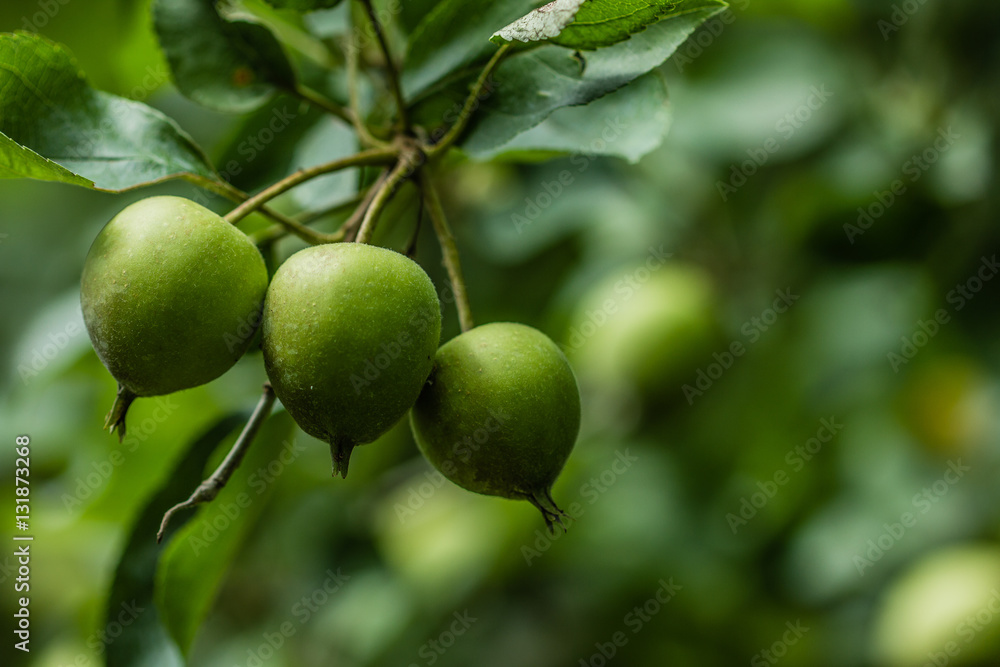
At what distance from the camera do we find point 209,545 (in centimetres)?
144

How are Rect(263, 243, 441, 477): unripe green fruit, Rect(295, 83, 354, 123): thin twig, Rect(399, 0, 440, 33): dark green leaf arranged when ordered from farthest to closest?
Rect(399, 0, 440, 33): dark green leaf, Rect(295, 83, 354, 123): thin twig, Rect(263, 243, 441, 477): unripe green fruit

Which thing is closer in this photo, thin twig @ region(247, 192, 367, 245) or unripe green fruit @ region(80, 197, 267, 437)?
unripe green fruit @ region(80, 197, 267, 437)

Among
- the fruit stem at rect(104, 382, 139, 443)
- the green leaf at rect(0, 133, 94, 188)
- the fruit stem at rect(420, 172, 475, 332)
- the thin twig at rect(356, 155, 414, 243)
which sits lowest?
the fruit stem at rect(104, 382, 139, 443)

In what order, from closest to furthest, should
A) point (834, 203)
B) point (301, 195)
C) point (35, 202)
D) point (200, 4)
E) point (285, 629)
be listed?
point (200, 4) < point (301, 195) < point (834, 203) < point (285, 629) < point (35, 202)

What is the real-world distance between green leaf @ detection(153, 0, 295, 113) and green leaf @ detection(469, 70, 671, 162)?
1.40ft

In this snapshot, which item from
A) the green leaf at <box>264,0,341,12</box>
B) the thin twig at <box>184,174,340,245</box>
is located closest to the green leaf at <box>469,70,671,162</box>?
the thin twig at <box>184,174,340,245</box>

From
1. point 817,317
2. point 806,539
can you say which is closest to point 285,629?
point 806,539

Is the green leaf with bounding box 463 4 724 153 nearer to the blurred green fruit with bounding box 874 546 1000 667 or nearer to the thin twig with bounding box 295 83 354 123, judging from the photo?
the thin twig with bounding box 295 83 354 123

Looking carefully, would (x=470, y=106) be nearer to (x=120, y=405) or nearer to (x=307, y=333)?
(x=307, y=333)

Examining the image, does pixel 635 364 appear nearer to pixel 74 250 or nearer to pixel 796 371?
pixel 796 371

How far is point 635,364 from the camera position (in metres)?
2.46

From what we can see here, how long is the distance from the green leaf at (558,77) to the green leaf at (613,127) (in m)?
0.03

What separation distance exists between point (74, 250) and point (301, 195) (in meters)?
0.90

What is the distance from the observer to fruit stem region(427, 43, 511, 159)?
3.59 feet
